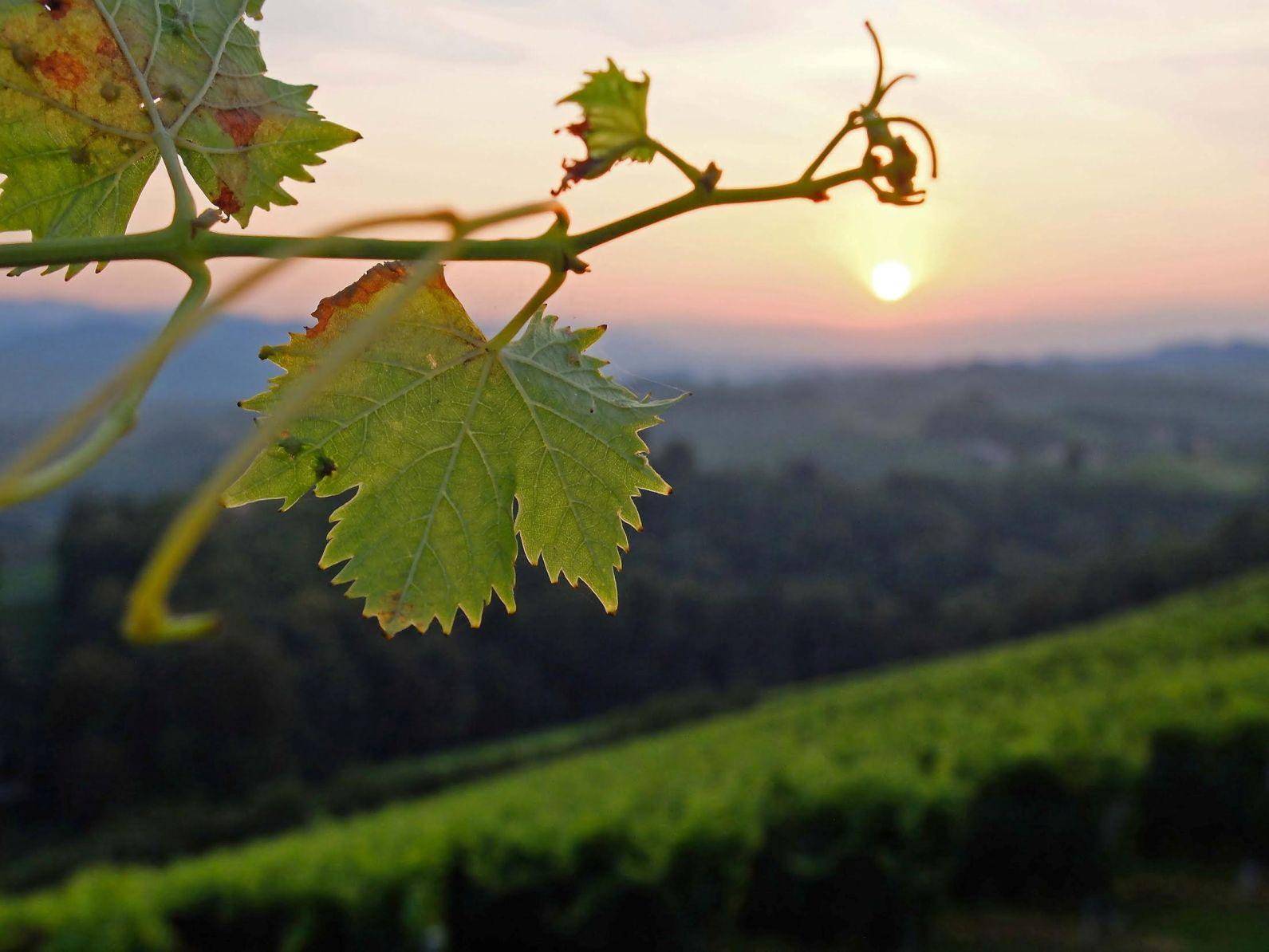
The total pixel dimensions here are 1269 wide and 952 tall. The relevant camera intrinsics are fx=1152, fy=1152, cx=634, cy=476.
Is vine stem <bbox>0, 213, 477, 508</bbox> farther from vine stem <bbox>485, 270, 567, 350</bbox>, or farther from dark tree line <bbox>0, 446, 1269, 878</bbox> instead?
dark tree line <bbox>0, 446, 1269, 878</bbox>

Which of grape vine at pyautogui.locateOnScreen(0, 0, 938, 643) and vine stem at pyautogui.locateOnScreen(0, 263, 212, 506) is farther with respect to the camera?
grape vine at pyautogui.locateOnScreen(0, 0, 938, 643)

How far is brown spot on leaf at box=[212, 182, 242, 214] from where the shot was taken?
2.05ft

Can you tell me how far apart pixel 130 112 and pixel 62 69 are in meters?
0.04

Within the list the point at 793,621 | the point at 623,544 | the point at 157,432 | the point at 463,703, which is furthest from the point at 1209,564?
the point at 157,432

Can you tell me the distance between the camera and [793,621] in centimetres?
3997

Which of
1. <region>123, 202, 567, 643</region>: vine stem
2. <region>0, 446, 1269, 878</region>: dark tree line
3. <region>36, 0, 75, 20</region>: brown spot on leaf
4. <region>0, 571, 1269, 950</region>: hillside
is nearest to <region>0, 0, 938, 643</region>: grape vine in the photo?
<region>36, 0, 75, 20</region>: brown spot on leaf

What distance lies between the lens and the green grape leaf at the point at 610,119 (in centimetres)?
42

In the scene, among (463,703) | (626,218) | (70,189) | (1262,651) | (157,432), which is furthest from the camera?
(157,432)

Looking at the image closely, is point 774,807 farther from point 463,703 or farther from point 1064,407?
point 1064,407

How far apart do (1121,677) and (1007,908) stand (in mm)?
5738

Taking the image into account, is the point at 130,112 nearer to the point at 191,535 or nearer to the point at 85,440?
the point at 85,440

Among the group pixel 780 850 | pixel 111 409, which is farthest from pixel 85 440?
pixel 780 850

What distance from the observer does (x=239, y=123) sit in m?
0.62

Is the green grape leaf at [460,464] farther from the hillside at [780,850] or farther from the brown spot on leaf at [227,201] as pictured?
the hillside at [780,850]
